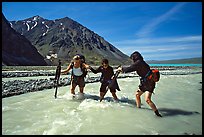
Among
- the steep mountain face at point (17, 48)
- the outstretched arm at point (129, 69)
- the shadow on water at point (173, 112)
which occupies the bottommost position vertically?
the shadow on water at point (173, 112)

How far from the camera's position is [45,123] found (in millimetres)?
7004

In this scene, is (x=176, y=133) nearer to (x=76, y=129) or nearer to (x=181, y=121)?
(x=181, y=121)

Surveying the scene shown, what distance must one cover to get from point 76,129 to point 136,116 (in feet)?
7.85

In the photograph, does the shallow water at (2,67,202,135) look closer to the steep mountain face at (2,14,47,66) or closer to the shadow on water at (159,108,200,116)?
the shadow on water at (159,108,200,116)

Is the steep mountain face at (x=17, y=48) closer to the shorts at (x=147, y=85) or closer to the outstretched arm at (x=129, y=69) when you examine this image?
the outstretched arm at (x=129, y=69)

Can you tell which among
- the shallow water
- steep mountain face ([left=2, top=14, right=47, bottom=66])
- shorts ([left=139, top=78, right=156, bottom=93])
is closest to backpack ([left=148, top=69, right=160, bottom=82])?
shorts ([left=139, top=78, right=156, bottom=93])

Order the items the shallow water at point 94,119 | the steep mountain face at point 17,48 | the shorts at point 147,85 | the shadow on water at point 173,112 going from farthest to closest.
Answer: the steep mountain face at point 17,48
the shadow on water at point 173,112
the shorts at point 147,85
the shallow water at point 94,119

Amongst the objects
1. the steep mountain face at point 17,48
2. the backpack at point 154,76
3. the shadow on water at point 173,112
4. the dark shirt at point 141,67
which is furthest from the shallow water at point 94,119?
the steep mountain face at point 17,48

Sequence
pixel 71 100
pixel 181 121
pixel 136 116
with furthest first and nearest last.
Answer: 1. pixel 71 100
2. pixel 136 116
3. pixel 181 121

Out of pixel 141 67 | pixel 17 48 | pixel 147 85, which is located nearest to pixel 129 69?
pixel 141 67

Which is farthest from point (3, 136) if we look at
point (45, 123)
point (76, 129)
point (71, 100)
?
point (71, 100)

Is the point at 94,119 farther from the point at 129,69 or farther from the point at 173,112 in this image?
the point at 173,112

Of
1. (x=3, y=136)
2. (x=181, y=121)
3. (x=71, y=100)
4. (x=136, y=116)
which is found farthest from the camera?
(x=71, y=100)

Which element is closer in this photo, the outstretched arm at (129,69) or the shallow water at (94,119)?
the shallow water at (94,119)
